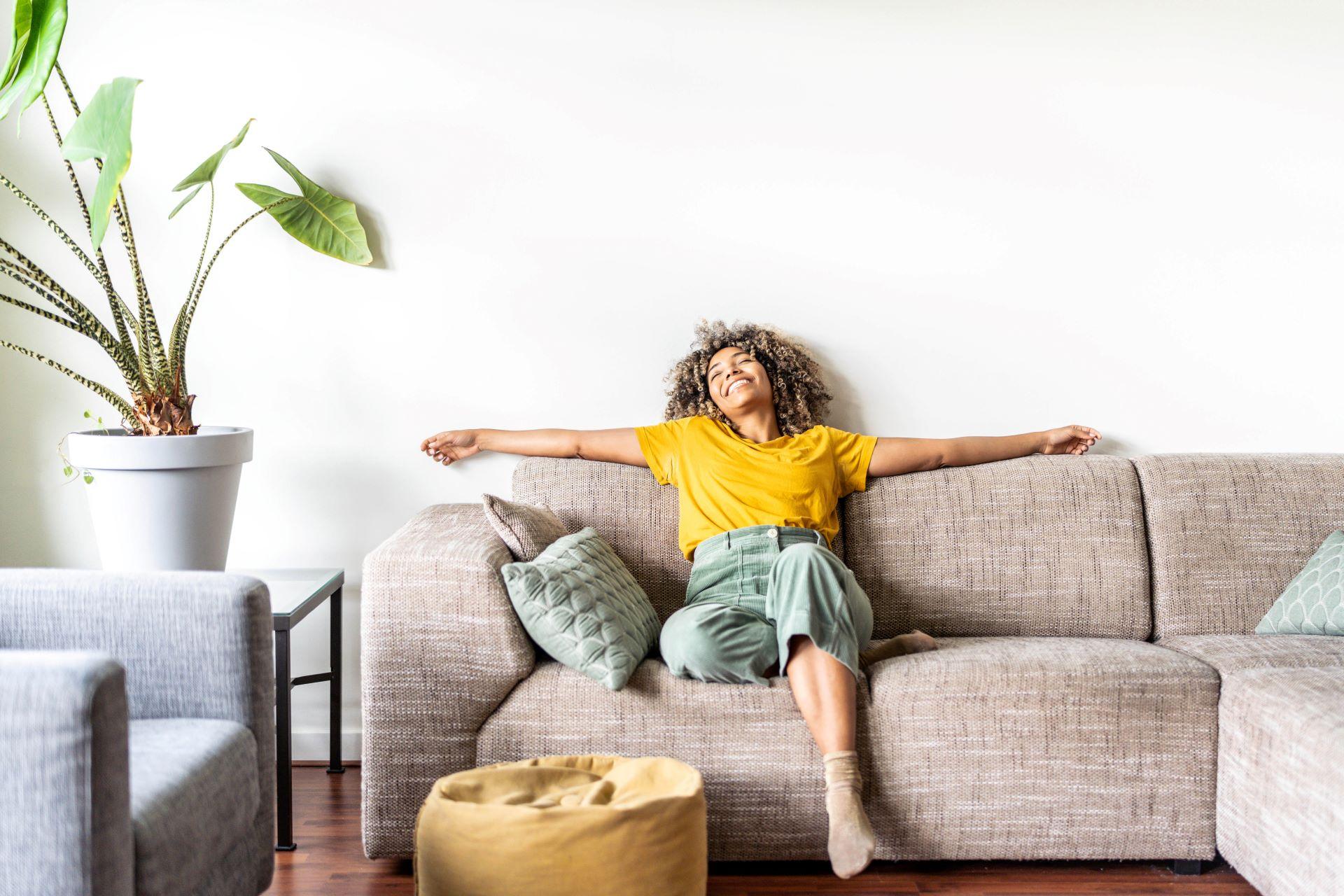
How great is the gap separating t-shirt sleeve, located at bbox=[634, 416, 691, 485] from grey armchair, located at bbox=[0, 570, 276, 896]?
105 cm

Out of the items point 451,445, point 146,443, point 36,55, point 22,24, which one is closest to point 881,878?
point 451,445

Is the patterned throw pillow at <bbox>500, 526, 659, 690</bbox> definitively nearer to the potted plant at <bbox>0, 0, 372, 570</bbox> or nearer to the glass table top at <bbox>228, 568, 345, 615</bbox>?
the glass table top at <bbox>228, 568, 345, 615</bbox>

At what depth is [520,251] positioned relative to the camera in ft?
8.43

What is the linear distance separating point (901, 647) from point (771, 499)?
43 centimetres

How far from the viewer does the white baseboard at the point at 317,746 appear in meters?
2.58

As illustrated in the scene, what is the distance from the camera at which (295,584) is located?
2.31 m

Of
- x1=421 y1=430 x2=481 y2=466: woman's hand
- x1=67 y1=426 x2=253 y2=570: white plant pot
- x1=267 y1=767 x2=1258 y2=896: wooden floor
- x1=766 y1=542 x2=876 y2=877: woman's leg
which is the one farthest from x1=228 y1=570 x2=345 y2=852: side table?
x1=766 y1=542 x2=876 y2=877: woman's leg

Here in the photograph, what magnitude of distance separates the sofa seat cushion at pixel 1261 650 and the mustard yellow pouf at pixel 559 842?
1.12 metres

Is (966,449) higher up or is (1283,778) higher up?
(966,449)

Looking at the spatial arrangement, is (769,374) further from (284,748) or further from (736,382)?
(284,748)

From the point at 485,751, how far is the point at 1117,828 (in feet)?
3.95

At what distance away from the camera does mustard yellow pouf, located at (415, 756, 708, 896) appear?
153 centimetres

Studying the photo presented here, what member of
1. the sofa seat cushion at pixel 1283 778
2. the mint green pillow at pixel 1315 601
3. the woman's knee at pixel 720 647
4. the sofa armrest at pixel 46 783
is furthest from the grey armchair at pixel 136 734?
the mint green pillow at pixel 1315 601

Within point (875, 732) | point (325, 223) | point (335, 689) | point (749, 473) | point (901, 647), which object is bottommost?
point (335, 689)
